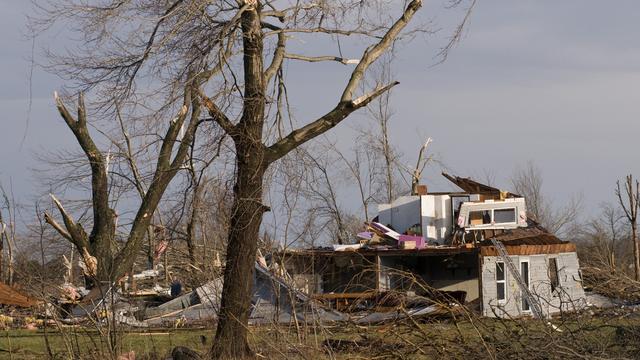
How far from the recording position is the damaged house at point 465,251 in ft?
79.2

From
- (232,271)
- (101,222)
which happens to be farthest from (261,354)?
(101,222)

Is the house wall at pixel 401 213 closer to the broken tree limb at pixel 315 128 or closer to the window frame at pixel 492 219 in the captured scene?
the window frame at pixel 492 219

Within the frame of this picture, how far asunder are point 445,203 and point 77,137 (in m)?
10.5

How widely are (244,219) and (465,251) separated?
12910 millimetres

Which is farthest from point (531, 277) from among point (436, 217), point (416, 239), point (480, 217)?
point (416, 239)

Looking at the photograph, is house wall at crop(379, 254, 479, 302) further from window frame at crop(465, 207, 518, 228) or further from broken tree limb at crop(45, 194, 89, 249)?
broken tree limb at crop(45, 194, 89, 249)

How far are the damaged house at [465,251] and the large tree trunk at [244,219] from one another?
1053 centimetres

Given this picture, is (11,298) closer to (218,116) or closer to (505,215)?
(218,116)

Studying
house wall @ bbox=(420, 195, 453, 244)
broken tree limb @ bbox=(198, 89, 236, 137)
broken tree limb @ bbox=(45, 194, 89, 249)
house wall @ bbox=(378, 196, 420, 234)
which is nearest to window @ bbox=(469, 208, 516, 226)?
house wall @ bbox=(420, 195, 453, 244)

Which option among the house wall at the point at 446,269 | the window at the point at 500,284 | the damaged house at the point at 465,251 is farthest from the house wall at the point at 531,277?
the house wall at the point at 446,269

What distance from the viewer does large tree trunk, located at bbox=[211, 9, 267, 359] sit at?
12617 millimetres

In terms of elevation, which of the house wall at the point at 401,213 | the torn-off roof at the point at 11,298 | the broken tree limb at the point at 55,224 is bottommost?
the torn-off roof at the point at 11,298

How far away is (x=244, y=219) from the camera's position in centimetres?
1268

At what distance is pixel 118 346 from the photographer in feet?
37.3
